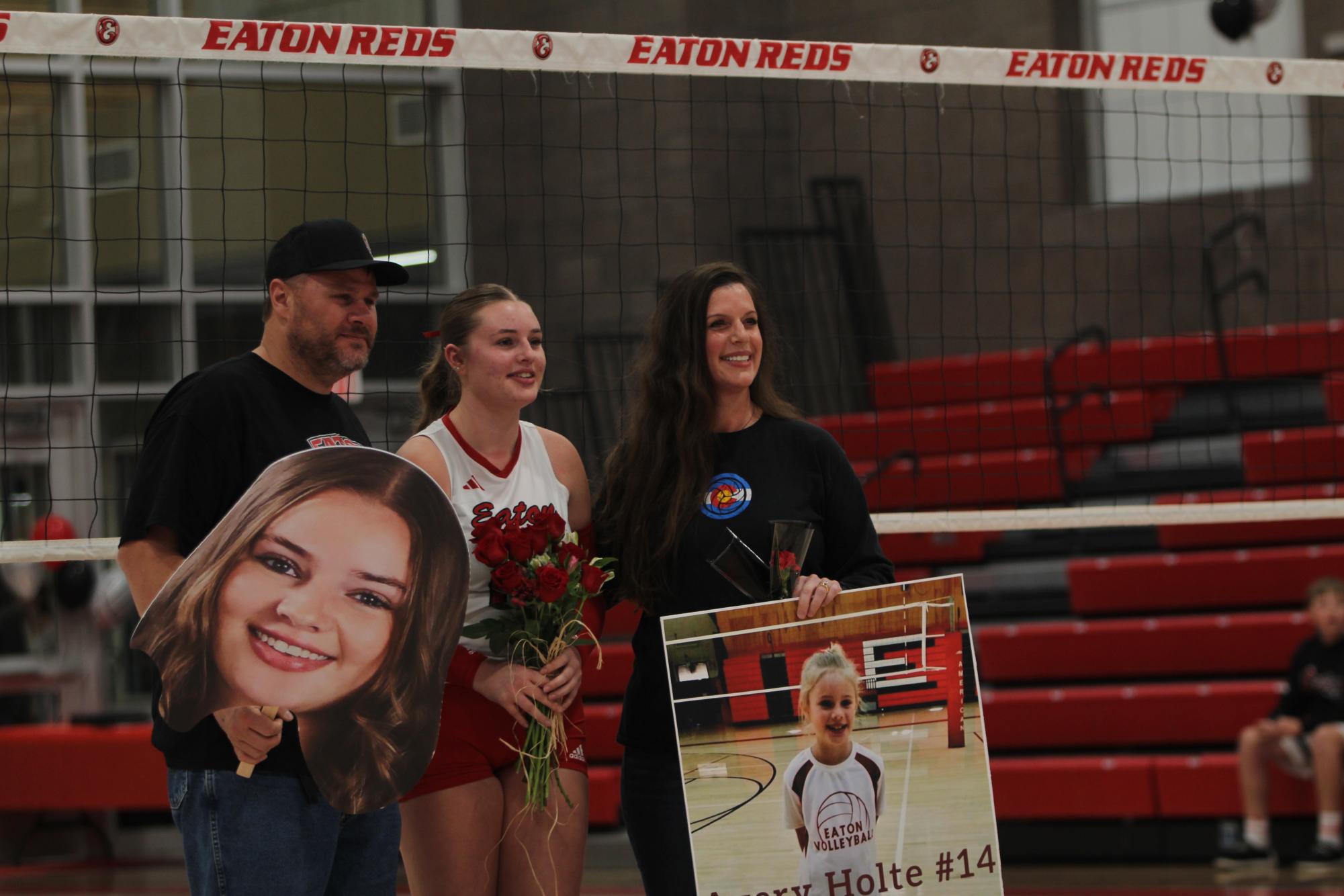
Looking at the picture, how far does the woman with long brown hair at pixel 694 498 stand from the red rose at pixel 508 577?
0.96ft

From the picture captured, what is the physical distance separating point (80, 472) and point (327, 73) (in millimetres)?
3129

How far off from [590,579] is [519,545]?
0.15 meters

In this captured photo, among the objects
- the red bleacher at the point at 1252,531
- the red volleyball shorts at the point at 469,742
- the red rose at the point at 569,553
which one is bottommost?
the red volleyball shorts at the point at 469,742

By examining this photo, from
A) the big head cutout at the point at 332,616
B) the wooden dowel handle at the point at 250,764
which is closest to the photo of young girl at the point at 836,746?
the big head cutout at the point at 332,616

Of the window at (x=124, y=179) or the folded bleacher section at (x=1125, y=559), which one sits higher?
the window at (x=124, y=179)

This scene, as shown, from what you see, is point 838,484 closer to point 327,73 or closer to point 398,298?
point 398,298

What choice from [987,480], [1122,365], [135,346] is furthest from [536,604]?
[135,346]

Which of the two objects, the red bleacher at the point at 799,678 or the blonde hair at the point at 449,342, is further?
the blonde hair at the point at 449,342

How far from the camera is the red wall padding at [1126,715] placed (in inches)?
284

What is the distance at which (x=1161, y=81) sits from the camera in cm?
472

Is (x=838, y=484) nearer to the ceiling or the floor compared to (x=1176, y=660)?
nearer to the ceiling

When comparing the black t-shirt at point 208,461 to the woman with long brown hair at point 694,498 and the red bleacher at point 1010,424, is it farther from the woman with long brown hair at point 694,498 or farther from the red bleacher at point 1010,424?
the red bleacher at point 1010,424

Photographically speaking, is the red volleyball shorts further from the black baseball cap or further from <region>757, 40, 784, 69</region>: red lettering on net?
<region>757, 40, 784, 69</region>: red lettering on net

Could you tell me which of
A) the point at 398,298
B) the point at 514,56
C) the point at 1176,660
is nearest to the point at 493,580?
the point at 514,56
